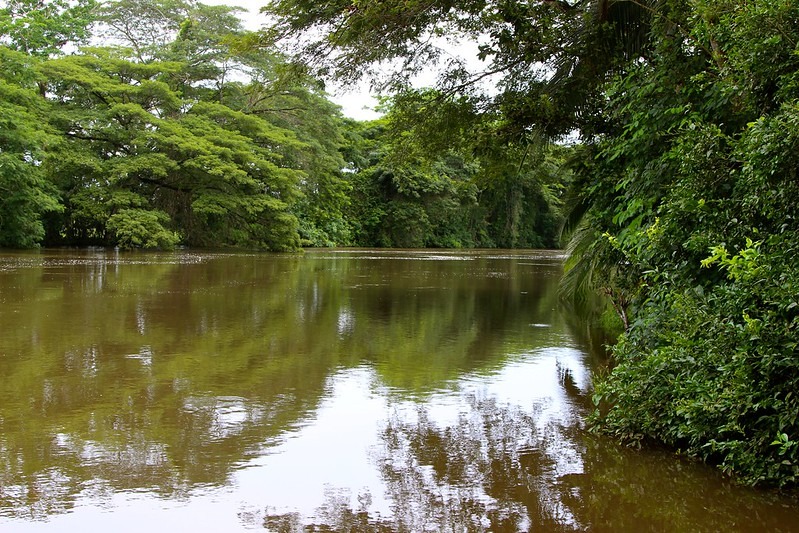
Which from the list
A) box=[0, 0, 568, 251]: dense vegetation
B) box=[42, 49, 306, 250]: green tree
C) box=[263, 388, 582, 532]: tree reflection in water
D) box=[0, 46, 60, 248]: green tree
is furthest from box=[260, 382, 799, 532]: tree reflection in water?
box=[42, 49, 306, 250]: green tree

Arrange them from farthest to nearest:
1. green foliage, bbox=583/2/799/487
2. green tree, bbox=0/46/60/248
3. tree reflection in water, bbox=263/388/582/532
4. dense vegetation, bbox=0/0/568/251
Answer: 1. dense vegetation, bbox=0/0/568/251
2. green tree, bbox=0/46/60/248
3. green foliage, bbox=583/2/799/487
4. tree reflection in water, bbox=263/388/582/532

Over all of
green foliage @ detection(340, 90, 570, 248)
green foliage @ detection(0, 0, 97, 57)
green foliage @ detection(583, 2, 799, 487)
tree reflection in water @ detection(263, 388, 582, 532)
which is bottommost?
tree reflection in water @ detection(263, 388, 582, 532)

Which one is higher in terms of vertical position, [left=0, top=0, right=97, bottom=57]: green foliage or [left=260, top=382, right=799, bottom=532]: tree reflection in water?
[left=0, top=0, right=97, bottom=57]: green foliage

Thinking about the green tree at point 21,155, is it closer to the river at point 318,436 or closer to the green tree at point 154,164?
the green tree at point 154,164

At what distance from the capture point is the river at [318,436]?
3.14 meters

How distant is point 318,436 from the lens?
4242 mm

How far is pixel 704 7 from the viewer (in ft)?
13.8

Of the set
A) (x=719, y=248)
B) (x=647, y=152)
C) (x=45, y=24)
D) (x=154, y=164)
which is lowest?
(x=719, y=248)

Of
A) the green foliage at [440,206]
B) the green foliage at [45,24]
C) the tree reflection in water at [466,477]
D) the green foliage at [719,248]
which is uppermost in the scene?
the green foliage at [45,24]

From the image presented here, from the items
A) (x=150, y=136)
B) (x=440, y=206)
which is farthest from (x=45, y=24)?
(x=440, y=206)

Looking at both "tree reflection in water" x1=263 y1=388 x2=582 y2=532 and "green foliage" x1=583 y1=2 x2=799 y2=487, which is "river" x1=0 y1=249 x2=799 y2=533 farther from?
"green foliage" x1=583 y1=2 x2=799 y2=487

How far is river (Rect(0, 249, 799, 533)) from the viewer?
3.14 metres

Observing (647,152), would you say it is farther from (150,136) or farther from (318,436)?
(150,136)

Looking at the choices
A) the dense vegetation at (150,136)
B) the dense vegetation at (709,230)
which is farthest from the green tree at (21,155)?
the dense vegetation at (709,230)
